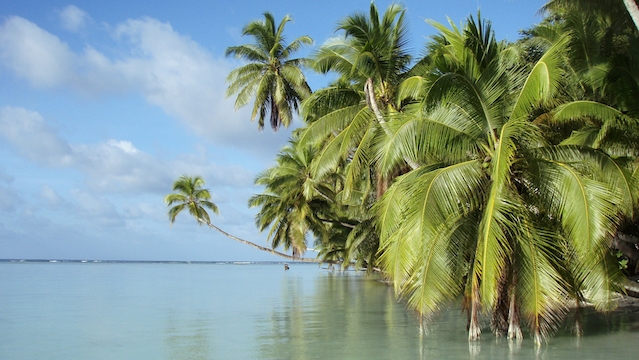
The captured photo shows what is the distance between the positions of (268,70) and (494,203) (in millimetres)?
18072

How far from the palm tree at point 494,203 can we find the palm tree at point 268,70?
15515mm

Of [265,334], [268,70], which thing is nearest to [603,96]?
[265,334]

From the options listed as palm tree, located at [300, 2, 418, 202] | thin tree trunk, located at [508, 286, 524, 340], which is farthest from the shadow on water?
palm tree, located at [300, 2, 418, 202]

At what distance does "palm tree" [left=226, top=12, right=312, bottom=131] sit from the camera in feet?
81.0

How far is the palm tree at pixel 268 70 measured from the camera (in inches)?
972

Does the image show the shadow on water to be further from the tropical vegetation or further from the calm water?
the tropical vegetation

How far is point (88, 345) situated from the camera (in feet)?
34.6

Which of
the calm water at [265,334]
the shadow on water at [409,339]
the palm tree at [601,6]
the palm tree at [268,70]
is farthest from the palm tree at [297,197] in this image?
the palm tree at [601,6]

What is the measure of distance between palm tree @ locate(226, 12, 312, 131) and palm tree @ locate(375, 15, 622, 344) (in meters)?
15.5

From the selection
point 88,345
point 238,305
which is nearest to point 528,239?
point 88,345

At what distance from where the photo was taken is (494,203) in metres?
8.30

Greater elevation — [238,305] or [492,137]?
[492,137]

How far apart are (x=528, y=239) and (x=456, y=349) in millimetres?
2293

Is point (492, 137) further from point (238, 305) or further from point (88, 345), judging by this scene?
point (238, 305)
